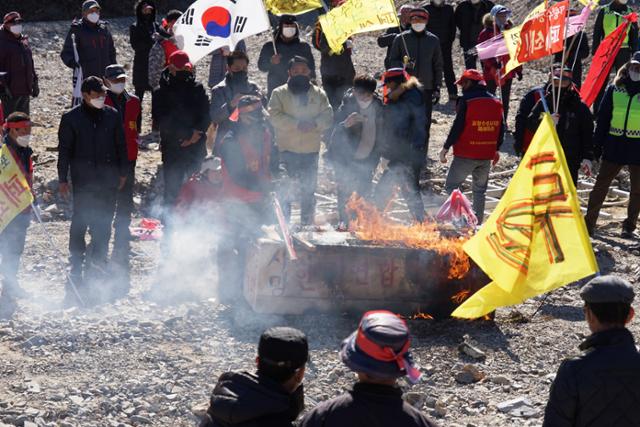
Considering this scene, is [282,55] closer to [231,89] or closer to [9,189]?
[231,89]

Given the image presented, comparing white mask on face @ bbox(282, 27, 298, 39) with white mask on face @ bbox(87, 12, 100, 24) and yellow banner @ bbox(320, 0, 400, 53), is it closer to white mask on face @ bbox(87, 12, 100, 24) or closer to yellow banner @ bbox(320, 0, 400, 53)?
yellow banner @ bbox(320, 0, 400, 53)

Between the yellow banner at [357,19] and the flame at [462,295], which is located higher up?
the yellow banner at [357,19]

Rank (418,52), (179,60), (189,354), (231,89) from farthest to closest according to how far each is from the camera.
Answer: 1. (418,52)
2. (231,89)
3. (179,60)
4. (189,354)

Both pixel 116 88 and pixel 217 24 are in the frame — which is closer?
pixel 116 88

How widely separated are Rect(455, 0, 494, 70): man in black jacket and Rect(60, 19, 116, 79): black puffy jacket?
705 cm

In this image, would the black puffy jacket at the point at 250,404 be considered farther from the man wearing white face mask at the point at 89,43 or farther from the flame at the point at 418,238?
the man wearing white face mask at the point at 89,43

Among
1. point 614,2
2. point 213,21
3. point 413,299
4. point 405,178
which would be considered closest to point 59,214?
point 213,21

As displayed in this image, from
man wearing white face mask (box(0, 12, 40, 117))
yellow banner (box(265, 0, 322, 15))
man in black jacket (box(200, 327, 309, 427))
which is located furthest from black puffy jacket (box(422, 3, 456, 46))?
man in black jacket (box(200, 327, 309, 427))

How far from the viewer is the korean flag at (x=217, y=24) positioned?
40.0ft

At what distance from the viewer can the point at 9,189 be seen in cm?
942

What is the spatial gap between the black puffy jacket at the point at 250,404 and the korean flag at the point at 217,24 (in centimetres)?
823

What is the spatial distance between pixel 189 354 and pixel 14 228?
263cm

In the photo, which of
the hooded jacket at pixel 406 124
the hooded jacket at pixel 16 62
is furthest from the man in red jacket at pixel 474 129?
the hooded jacket at pixel 16 62

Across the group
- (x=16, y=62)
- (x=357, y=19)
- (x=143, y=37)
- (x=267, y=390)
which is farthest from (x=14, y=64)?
(x=267, y=390)
